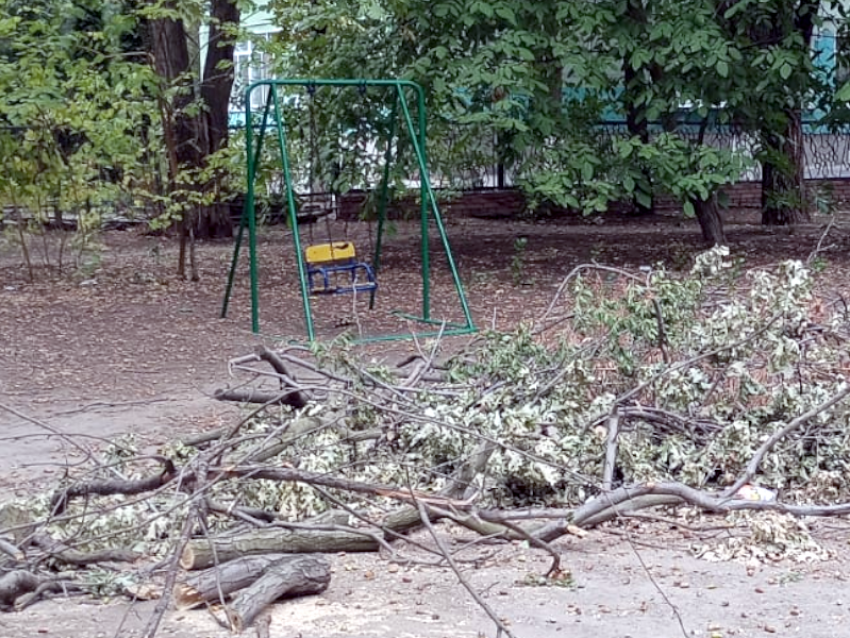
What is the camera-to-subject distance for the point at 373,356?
30.6 feet

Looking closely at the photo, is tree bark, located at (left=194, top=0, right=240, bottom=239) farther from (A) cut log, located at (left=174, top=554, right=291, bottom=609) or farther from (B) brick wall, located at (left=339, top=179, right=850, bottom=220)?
(A) cut log, located at (left=174, top=554, right=291, bottom=609)

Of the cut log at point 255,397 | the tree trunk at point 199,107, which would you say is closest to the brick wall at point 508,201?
the tree trunk at point 199,107

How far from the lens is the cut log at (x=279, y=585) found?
4.14 m

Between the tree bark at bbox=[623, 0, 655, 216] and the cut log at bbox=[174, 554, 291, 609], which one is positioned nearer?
the cut log at bbox=[174, 554, 291, 609]

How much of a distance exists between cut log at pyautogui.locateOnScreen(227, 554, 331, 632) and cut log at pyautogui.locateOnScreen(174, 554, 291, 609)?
1.7 inches

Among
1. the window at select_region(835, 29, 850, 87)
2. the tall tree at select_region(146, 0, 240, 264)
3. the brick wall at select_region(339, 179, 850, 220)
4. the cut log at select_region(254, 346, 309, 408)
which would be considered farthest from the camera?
the brick wall at select_region(339, 179, 850, 220)

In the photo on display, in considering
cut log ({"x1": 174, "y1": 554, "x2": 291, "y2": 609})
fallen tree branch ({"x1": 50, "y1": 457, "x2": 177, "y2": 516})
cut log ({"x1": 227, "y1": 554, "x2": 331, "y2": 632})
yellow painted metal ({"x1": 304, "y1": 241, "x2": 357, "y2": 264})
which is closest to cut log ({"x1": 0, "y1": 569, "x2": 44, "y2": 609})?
fallen tree branch ({"x1": 50, "y1": 457, "x2": 177, "y2": 516})

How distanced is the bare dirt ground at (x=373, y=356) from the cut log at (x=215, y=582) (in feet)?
0.20

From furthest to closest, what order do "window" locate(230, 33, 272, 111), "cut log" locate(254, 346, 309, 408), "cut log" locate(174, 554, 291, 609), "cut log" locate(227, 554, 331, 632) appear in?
1. "window" locate(230, 33, 272, 111)
2. "cut log" locate(254, 346, 309, 408)
3. "cut log" locate(174, 554, 291, 609)
4. "cut log" locate(227, 554, 331, 632)

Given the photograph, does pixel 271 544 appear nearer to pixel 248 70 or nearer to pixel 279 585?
pixel 279 585

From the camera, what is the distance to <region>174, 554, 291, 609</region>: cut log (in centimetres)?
425

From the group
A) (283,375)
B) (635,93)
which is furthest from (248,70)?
(283,375)

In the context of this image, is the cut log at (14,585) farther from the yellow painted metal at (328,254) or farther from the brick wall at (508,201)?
the brick wall at (508,201)

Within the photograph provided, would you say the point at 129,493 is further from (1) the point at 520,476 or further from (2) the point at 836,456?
(2) the point at 836,456
